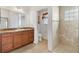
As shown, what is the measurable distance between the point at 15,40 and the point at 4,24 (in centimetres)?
35

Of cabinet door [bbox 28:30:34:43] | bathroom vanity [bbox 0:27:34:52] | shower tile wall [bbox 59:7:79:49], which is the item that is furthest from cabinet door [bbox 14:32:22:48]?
shower tile wall [bbox 59:7:79:49]

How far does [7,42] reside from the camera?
1.79 meters

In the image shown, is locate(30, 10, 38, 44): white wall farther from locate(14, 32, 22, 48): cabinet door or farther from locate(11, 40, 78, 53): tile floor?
locate(14, 32, 22, 48): cabinet door

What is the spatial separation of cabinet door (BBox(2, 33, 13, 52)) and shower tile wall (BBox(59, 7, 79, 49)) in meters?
0.89

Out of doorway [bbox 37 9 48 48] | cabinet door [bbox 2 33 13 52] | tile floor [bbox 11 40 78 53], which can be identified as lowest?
tile floor [bbox 11 40 78 53]

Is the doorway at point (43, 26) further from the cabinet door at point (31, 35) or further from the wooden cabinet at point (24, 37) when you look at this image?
the wooden cabinet at point (24, 37)

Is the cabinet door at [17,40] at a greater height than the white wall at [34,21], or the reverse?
the white wall at [34,21]

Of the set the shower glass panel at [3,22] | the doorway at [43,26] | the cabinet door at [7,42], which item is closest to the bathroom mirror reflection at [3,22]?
the shower glass panel at [3,22]

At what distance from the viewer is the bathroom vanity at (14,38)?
1.76m

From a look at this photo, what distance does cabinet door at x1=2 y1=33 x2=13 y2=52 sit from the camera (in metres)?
1.76
